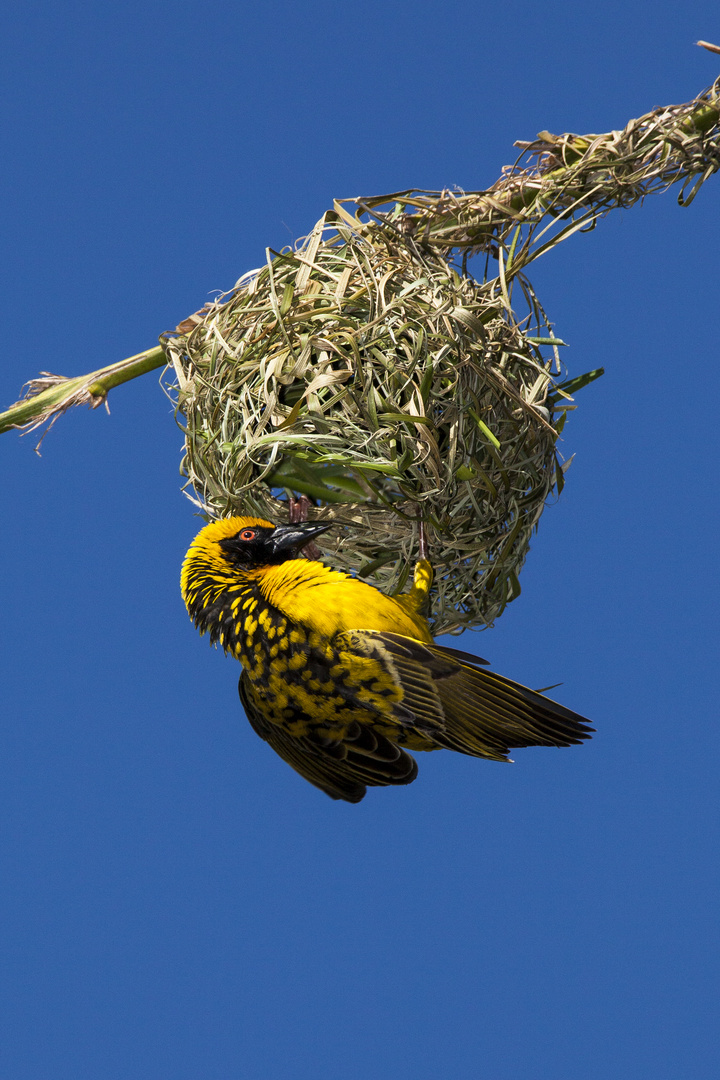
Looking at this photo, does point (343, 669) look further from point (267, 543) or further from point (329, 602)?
point (267, 543)

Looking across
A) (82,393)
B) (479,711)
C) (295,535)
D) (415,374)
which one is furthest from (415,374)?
(82,393)

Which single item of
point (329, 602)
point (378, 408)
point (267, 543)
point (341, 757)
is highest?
point (378, 408)

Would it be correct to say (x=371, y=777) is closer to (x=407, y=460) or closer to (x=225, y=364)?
(x=407, y=460)

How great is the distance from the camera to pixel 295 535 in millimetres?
2545

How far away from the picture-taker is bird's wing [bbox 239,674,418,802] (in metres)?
2.57

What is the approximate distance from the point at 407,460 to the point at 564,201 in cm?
80

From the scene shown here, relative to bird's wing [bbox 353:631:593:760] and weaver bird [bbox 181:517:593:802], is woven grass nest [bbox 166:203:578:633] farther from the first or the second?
bird's wing [bbox 353:631:593:760]

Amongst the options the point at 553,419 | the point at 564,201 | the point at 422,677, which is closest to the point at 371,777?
the point at 422,677

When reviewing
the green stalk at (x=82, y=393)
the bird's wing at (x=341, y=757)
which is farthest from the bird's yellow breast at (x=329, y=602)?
the green stalk at (x=82, y=393)

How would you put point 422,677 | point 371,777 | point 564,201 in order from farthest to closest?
point 564,201 → point 371,777 → point 422,677

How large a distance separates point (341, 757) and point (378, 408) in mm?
754

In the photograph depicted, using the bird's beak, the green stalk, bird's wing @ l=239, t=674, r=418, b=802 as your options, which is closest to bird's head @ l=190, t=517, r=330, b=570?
the bird's beak

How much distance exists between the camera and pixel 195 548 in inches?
104

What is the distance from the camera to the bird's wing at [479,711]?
2.42 m
